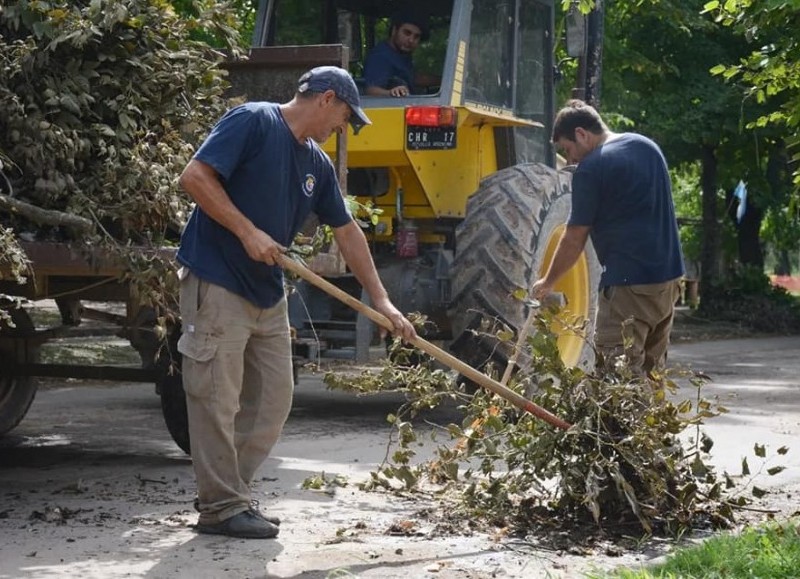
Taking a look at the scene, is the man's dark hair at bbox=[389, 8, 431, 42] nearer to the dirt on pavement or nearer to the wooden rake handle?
the dirt on pavement

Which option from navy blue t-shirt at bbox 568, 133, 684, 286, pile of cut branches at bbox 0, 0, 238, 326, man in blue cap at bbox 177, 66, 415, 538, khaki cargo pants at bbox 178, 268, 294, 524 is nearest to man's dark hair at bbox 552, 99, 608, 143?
navy blue t-shirt at bbox 568, 133, 684, 286

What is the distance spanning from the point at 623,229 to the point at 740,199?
20921mm

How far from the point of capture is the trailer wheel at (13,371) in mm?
8227

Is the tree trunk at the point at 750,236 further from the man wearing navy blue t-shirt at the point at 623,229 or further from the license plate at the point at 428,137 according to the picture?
the man wearing navy blue t-shirt at the point at 623,229

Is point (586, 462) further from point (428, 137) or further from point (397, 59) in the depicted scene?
point (397, 59)

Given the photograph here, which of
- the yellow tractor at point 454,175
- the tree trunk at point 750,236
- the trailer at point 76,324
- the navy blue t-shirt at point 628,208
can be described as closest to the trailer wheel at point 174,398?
the trailer at point 76,324

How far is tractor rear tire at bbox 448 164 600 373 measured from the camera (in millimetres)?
9273

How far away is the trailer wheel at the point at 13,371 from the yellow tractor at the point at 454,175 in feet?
5.38

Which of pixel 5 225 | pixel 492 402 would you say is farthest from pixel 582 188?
pixel 5 225

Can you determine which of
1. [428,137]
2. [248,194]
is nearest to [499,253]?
[428,137]

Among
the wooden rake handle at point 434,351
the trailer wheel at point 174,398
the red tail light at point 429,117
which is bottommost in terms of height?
the trailer wheel at point 174,398

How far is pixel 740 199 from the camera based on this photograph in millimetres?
27719

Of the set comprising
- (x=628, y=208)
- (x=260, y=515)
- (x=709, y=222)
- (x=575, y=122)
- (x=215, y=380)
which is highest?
(x=575, y=122)

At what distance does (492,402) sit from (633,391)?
703mm
